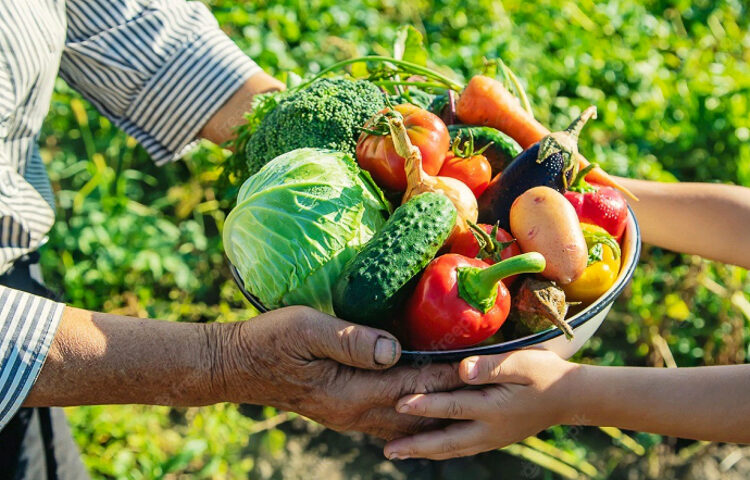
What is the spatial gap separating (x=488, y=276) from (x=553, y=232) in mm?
199

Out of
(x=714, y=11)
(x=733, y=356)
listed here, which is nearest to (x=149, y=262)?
(x=733, y=356)

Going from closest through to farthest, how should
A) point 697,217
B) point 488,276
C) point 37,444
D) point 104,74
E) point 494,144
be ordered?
point 488,276 < point 494,144 < point 697,217 < point 104,74 < point 37,444

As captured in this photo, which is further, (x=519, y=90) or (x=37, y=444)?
(x=37, y=444)

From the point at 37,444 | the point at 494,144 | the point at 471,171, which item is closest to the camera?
the point at 471,171

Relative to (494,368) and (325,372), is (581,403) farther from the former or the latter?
(325,372)

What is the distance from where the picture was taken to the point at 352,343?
4.91ft

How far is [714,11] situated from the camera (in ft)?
17.0

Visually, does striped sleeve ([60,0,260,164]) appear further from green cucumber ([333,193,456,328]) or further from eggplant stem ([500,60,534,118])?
green cucumber ([333,193,456,328])

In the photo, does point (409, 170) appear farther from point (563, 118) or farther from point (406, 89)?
point (563, 118)

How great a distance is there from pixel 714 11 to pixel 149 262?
4559mm

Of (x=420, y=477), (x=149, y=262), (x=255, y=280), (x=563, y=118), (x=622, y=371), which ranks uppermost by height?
(x=255, y=280)

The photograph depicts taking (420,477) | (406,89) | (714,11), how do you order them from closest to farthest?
(406,89)
(420,477)
(714,11)

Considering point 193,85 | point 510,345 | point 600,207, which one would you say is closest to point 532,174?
point 600,207

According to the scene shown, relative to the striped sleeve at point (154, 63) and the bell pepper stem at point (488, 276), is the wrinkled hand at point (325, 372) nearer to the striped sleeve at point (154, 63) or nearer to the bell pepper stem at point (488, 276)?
the bell pepper stem at point (488, 276)
